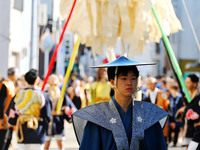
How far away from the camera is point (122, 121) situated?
3.73 m

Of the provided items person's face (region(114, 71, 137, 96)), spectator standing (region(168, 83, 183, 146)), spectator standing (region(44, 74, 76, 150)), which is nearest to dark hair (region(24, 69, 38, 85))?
spectator standing (region(44, 74, 76, 150))

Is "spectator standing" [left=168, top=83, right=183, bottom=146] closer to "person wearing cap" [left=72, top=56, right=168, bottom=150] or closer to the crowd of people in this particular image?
the crowd of people

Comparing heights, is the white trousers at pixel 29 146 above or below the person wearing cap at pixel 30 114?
below

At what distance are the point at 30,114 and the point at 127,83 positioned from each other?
157 inches

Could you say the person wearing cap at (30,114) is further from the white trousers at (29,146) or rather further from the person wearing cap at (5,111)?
the person wearing cap at (5,111)

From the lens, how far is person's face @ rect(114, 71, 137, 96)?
12.3ft

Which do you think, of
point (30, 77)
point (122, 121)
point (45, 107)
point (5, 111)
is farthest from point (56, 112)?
point (122, 121)

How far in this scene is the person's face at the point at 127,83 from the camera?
3.76 metres

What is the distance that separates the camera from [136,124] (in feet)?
12.1

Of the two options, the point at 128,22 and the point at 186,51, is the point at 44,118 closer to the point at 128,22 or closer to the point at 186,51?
the point at 128,22

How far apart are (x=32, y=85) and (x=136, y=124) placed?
4089 mm

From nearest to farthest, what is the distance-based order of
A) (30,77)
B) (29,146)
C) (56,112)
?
(30,77), (29,146), (56,112)

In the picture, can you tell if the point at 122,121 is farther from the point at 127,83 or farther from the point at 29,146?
the point at 29,146

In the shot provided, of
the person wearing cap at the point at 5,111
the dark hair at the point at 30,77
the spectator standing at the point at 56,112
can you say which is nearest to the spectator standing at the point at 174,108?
the spectator standing at the point at 56,112
